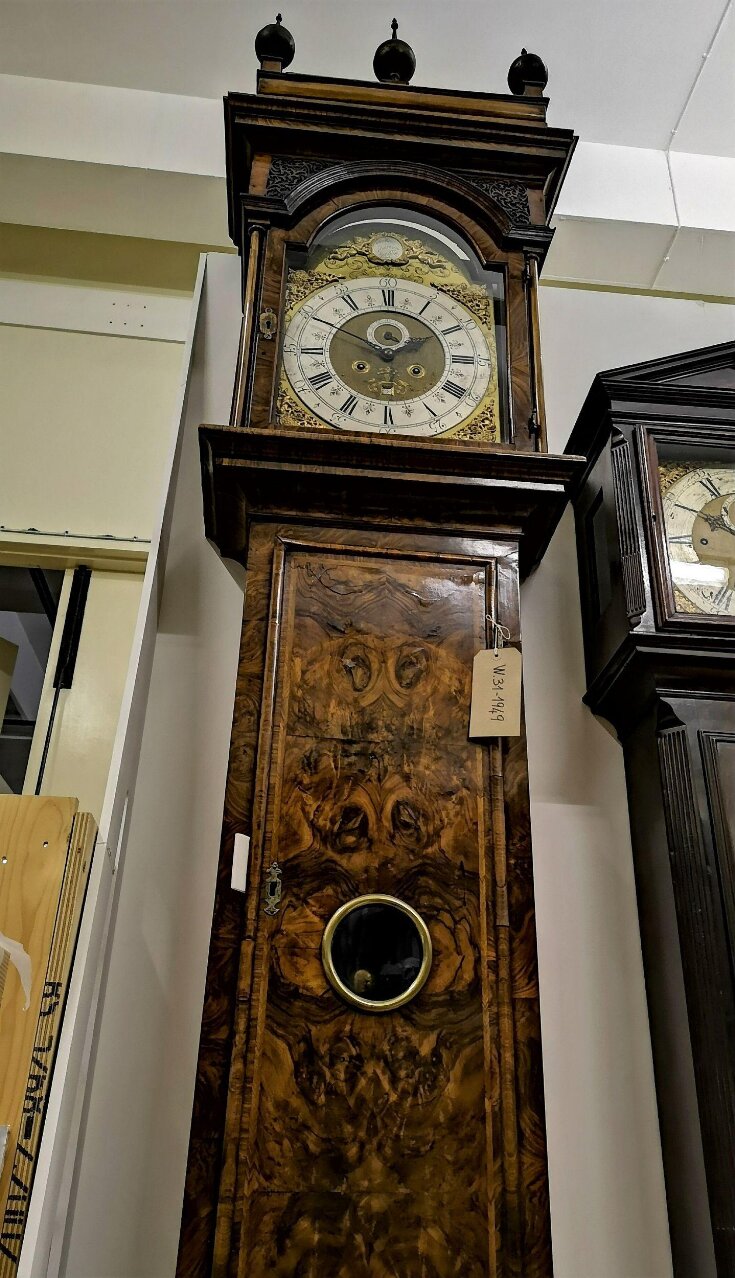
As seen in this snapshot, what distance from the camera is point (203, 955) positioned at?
1438 mm

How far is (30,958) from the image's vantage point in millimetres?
1128

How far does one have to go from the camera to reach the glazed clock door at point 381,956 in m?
1.10

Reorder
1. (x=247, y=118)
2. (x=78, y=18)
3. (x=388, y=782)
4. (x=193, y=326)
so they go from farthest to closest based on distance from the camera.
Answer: (x=78, y=18)
(x=193, y=326)
(x=247, y=118)
(x=388, y=782)

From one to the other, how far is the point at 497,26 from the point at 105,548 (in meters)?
1.35

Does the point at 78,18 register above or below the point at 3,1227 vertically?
above

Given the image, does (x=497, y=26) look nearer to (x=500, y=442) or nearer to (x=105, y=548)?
(x=500, y=442)

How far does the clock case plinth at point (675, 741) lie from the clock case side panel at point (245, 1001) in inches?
9.3

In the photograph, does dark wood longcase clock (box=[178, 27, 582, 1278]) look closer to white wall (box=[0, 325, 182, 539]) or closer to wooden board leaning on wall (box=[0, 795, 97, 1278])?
wooden board leaning on wall (box=[0, 795, 97, 1278])

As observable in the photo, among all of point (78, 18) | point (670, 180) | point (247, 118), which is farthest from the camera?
point (670, 180)

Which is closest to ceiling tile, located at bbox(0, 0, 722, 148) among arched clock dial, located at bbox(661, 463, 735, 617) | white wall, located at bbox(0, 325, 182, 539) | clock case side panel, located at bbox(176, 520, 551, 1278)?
white wall, located at bbox(0, 325, 182, 539)

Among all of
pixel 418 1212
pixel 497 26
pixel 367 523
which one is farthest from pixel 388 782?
pixel 497 26

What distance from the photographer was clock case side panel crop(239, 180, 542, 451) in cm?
151

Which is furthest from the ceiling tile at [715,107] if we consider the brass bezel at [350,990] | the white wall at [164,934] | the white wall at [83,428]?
the brass bezel at [350,990]

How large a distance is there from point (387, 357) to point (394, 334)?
1.7 inches
